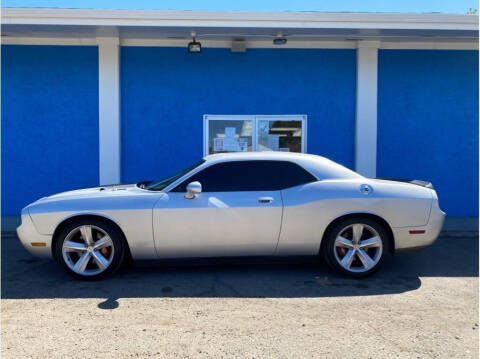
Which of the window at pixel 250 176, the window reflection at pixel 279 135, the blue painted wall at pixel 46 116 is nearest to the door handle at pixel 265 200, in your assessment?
the window at pixel 250 176

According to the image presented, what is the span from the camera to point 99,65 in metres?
8.45

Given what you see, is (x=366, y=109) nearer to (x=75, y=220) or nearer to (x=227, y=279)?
(x=227, y=279)

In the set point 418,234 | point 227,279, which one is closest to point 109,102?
point 227,279

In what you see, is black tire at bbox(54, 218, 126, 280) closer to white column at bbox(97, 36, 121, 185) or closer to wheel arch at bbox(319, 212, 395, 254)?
wheel arch at bbox(319, 212, 395, 254)

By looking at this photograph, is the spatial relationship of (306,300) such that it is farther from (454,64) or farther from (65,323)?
(454,64)

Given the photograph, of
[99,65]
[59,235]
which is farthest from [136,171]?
[59,235]

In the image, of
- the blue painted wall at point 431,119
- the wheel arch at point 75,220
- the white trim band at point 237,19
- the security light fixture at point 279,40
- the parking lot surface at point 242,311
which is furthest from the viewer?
the blue painted wall at point 431,119

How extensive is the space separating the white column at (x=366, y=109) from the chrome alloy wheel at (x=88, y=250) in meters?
5.52

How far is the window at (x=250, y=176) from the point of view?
506 centimetres

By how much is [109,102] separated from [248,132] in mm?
2790

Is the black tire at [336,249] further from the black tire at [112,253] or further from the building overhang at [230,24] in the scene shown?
the building overhang at [230,24]

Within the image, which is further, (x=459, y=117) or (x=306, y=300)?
(x=459, y=117)

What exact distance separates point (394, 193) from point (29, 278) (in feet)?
14.4

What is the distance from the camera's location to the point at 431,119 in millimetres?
8805
